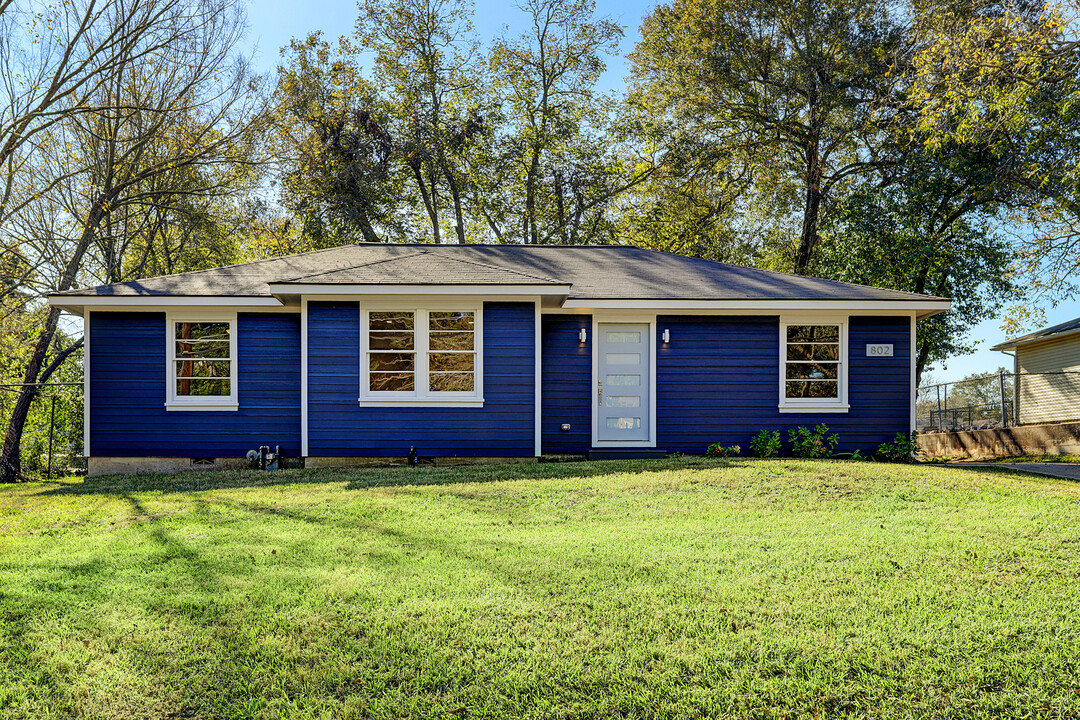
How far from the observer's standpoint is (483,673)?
3.12 m

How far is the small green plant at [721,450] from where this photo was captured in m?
10.8

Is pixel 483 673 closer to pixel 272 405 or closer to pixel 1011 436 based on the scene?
pixel 272 405

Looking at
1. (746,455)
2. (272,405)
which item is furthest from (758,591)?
(272,405)

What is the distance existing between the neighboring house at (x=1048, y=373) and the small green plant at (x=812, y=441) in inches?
370

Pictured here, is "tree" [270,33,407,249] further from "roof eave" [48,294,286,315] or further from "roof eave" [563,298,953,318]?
"roof eave" [563,298,953,318]

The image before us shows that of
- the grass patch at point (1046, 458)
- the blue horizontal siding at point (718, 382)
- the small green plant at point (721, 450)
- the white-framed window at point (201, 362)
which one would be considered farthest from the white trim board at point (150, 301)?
the grass patch at point (1046, 458)

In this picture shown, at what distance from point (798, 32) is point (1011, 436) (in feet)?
39.5

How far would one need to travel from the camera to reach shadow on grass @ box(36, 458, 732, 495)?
8352 millimetres

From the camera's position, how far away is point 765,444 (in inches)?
423

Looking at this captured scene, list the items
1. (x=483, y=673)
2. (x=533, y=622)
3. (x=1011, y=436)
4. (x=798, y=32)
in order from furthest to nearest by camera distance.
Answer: (x=798, y=32)
(x=1011, y=436)
(x=533, y=622)
(x=483, y=673)

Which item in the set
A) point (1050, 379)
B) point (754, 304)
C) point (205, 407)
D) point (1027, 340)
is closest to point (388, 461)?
point (205, 407)

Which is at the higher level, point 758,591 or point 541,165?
point 541,165

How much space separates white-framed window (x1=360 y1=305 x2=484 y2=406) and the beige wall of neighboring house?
1456 centimetres

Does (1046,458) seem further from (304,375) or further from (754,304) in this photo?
(304,375)
